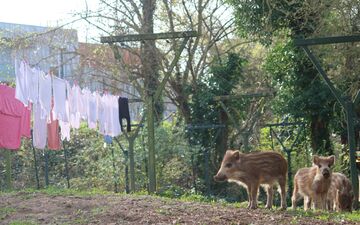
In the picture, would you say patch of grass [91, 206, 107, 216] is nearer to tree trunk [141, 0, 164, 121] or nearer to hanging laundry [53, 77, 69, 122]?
hanging laundry [53, 77, 69, 122]

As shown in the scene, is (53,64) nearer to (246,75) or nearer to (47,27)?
(47,27)

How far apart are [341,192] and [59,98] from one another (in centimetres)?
621

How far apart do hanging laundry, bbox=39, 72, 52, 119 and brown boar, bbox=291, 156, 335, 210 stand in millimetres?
5284

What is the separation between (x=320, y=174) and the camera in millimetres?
11680

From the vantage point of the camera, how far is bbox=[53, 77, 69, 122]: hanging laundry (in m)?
12.8

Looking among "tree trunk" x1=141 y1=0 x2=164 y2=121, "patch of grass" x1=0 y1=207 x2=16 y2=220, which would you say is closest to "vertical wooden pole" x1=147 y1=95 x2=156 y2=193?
"patch of grass" x1=0 y1=207 x2=16 y2=220

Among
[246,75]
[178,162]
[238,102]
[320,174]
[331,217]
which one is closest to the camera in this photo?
[331,217]

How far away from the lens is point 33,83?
11.9 metres

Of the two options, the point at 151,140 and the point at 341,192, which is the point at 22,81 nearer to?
the point at 151,140

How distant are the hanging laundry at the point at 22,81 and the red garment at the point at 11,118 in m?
1.91

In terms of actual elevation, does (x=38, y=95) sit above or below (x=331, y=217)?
above

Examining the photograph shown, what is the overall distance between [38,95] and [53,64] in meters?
13.4

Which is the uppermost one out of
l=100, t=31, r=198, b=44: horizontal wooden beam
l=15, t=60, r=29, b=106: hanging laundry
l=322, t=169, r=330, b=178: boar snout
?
l=100, t=31, r=198, b=44: horizontal wooden beam

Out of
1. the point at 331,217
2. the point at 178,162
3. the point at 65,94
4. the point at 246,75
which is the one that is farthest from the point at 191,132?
the point at 331,217
